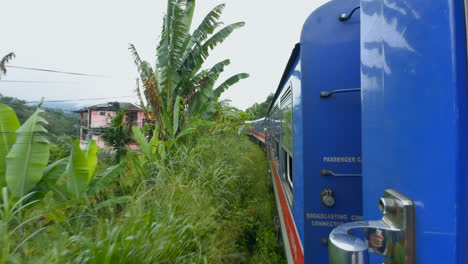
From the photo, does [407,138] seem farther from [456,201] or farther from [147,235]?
[147,235]

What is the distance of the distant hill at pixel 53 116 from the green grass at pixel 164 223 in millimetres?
1066

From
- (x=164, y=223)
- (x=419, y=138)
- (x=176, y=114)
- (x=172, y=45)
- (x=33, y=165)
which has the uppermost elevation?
(x=172, y=45)

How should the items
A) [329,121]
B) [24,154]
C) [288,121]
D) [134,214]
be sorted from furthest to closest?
[288,121] < [24,154] < [134,214] < [329,121]

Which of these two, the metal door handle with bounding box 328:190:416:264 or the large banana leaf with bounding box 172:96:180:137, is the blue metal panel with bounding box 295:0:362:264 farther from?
the large banana leaf with bounding box 172:96:180:137

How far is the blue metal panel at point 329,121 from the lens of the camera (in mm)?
1829

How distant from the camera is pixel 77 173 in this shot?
298 centimetres

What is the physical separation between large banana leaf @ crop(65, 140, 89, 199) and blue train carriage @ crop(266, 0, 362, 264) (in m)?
2.56

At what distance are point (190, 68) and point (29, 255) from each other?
5.35 m

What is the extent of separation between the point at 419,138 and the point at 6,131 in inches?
156

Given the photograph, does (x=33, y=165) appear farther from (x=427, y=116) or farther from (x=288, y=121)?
(x=427, y=116)

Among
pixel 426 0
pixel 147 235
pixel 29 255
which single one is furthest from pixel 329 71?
pixel 29 255

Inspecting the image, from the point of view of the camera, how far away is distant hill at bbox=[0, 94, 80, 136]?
3.12 meters

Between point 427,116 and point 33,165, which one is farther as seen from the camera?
point 33,165

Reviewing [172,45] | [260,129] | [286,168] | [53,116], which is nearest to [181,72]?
[172,45]
